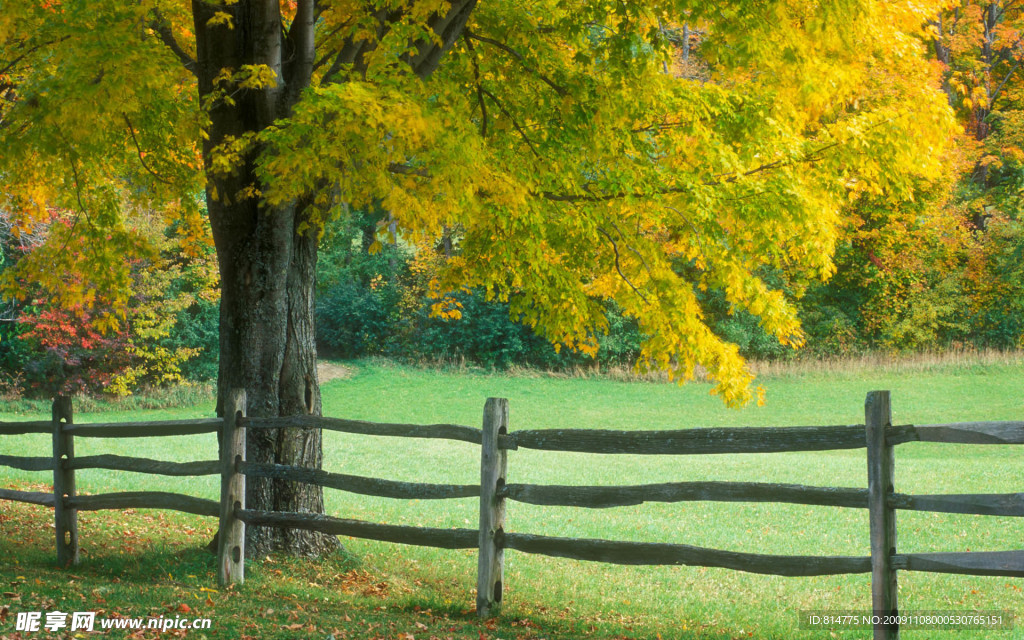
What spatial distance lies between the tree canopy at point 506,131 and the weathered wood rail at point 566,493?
2202 mm

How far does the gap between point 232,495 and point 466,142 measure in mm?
3716

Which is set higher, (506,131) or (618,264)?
(506,131)

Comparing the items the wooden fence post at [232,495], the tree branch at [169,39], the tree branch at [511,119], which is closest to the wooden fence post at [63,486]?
the wooden fence post at [232,495]

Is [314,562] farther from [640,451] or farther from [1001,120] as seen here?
[1001,120]

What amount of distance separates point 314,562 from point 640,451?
404 centimetres

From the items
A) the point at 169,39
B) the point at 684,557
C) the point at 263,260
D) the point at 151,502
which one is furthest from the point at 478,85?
the point at 684,557

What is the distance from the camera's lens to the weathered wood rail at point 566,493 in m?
5.55

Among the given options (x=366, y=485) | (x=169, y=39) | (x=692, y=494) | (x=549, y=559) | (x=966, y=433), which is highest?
(x=169, y=39)

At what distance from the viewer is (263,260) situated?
887cm

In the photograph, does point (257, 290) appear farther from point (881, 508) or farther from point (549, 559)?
point (881, 508)

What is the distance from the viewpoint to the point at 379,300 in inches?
1494

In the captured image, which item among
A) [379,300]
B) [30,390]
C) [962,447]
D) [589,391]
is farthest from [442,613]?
[379,300]

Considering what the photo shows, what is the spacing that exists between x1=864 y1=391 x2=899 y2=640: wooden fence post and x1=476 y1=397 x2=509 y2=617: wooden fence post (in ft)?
8.70

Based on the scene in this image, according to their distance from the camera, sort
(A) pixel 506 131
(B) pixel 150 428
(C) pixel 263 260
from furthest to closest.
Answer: (A) pixel 506 131 < (C) pixel 263 260 < (B) pixel 150 428
